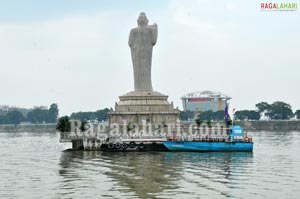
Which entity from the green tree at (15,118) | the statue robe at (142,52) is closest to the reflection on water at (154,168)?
the statue robe at (142,52)

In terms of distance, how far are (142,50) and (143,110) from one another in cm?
725

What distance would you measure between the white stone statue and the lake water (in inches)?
705

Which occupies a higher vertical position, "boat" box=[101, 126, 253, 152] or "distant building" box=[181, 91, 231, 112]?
"distant building" box=[181, 91, 231, 112]

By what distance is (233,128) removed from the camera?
4747 centimetres

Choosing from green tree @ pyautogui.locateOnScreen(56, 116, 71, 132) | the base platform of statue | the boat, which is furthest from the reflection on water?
the base platform of statue

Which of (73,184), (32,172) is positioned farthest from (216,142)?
(73,184)

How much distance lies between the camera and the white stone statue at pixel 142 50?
61.1 metres

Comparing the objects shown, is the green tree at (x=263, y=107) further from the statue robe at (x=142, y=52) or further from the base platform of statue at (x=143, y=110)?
the base platform of statue at (x=143, y=110)

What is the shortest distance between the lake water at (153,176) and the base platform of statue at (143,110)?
13.0 metres

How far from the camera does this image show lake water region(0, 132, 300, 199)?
25094 mm

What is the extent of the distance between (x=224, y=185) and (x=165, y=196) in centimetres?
410

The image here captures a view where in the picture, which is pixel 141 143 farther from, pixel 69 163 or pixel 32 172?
pixel 32 172

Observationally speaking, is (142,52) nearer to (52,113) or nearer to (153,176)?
(153,176)

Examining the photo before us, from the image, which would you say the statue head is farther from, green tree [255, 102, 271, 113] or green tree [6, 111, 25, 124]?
green tree [6, 111, 25, 124]
